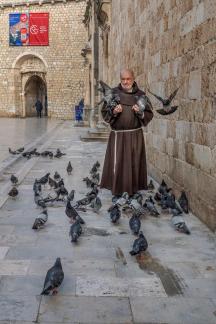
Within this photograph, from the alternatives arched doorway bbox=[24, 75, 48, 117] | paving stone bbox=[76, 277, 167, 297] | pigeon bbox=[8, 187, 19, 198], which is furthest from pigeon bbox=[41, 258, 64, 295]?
arched doorway bbox=[24, 75, 48, 117]

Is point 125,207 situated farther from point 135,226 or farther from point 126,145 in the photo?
point 135,226

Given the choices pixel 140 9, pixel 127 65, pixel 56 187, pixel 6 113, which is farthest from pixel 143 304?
pixel 6 113

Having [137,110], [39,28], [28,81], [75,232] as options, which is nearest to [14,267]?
[75,232]

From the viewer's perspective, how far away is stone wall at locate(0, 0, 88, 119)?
33812 millimetres

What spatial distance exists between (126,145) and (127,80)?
89cm

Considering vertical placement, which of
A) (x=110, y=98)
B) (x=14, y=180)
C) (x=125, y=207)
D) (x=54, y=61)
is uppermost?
(x=54, y=61)

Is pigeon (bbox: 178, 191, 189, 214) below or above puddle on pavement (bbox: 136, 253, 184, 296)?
above

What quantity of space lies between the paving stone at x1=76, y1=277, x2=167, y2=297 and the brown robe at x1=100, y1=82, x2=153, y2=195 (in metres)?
2.61

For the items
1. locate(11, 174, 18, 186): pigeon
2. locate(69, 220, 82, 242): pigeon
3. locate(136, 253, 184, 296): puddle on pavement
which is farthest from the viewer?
locate(11, 174, 18, 186): pigeon

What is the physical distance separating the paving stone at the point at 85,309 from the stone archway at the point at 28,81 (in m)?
33.4

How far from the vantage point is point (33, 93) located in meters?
39.2

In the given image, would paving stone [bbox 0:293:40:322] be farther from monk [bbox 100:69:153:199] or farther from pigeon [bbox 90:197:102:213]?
monk [bbox 100:69:153:199]

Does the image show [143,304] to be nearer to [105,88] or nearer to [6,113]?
[105,88]

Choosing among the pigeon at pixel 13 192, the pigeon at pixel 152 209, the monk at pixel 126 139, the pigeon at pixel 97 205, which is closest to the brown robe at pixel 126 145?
the monk at pixel 126 139
